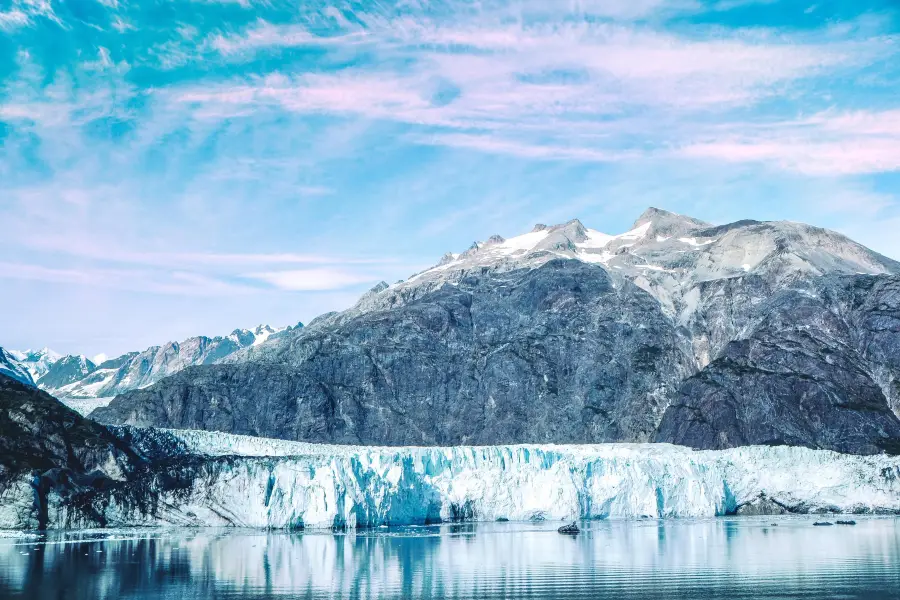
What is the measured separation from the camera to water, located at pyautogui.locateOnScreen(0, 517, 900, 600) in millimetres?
63719

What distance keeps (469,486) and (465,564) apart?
56.0 metres

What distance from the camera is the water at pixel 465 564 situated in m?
63.7

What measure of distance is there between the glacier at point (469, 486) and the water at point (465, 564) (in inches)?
170

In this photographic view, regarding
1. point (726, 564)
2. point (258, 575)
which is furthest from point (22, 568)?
point (726, 564)

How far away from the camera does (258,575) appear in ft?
241

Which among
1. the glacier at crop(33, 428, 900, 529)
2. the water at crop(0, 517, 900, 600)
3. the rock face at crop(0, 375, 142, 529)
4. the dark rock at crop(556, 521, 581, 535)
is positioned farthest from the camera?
the glacier at crop(33, 428, 900, 529)

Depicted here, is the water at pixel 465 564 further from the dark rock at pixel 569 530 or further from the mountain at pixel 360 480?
the mountain at pixel 360 480

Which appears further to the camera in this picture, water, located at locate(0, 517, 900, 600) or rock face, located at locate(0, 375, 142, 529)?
rock face, located at locate(0, 375, 142, 529)

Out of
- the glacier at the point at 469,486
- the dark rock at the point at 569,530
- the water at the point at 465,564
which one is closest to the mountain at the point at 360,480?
the glacier at the point at 469,486

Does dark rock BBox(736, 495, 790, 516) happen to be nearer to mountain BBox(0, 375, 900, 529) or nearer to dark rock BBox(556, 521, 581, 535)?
mountain BBox(0, 375, 900, 529)

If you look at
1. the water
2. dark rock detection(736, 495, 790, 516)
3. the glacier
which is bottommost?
the water

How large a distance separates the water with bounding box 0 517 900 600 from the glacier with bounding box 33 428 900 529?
14.2 ft

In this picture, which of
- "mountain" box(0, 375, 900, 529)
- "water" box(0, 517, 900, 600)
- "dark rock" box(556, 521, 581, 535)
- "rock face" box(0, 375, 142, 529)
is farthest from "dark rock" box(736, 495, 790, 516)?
"rock face" box(0, 375, 142, 529)

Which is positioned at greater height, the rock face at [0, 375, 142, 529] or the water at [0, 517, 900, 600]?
the rock face at [0, 375, 142, 529]
